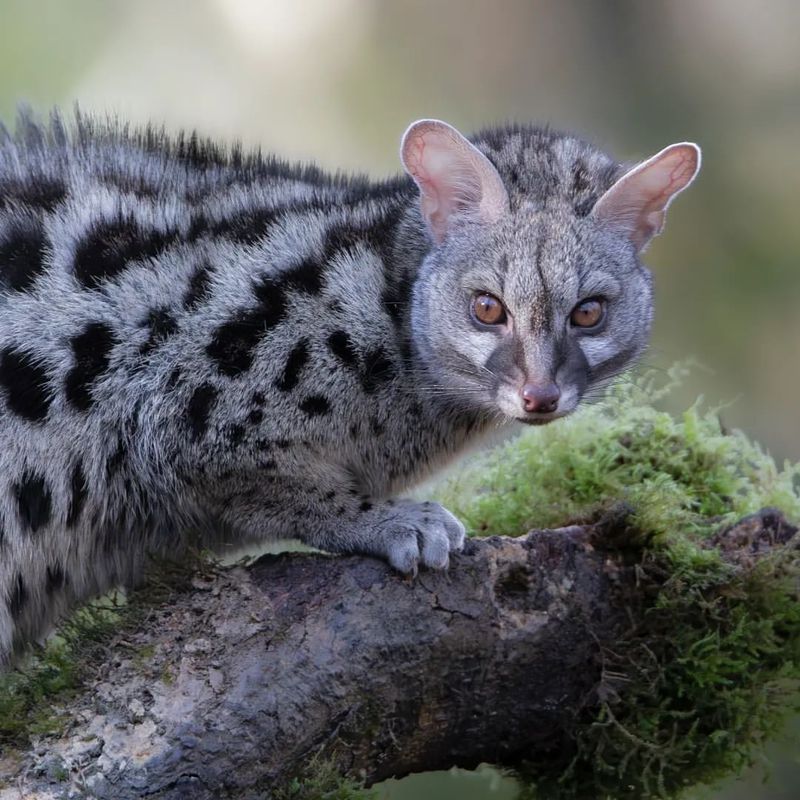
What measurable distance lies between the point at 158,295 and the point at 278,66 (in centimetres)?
720

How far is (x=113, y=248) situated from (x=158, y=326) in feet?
1.52

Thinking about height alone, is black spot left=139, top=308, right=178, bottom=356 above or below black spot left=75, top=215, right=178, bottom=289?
below

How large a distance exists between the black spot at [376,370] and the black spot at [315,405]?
0.22 metres

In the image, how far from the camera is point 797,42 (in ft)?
35.0

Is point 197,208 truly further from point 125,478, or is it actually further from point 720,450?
point 720,450

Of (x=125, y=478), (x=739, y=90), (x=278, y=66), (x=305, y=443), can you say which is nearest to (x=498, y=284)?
(x=305, y=443)

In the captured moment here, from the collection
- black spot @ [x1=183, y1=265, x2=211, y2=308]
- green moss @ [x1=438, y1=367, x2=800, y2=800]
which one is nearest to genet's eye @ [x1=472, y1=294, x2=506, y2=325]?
green moss @ [x1=438, y1=367, x2=800, y2=800]

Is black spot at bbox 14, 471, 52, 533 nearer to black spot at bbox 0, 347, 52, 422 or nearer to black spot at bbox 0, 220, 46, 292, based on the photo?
black spot at bbox 0, 347, 52, 422

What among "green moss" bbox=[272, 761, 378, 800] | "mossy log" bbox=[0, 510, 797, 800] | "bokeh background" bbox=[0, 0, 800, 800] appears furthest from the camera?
"bokeh background" bbox=[0, 0, 800, 800]

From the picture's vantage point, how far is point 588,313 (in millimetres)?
5684

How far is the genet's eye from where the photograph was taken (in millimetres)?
5609

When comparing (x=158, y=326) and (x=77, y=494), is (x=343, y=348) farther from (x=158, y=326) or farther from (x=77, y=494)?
(x=77, y=494)

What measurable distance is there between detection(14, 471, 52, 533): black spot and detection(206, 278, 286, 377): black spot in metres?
0.98

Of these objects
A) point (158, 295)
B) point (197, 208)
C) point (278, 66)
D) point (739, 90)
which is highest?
point (278, 66)
